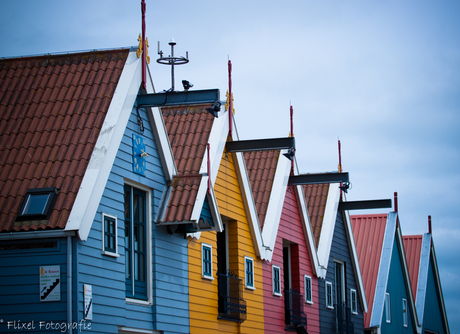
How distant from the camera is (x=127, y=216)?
13.5 m

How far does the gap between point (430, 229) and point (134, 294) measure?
27.3 meters

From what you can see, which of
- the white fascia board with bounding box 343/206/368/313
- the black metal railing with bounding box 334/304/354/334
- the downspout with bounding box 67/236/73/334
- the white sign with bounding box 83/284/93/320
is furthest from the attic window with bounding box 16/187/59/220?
the white fascia board with bounding box 343/206/368/313

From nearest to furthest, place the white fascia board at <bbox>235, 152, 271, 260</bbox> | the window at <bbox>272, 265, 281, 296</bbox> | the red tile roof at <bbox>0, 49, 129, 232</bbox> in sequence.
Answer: the red tile roof at <bbox>0, 49, 129, 232</bbox>
the white fascia board at <bbox>235, 152, 271, 260</bbox>
the window at <bbox>272, 265, 281, 296</bbox>

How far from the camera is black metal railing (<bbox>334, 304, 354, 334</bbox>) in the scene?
973 inches

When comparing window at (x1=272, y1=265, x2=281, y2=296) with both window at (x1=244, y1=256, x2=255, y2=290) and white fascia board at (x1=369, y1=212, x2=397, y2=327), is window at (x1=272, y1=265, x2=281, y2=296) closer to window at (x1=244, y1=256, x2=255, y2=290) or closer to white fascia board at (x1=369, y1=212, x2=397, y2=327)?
window at (x1=244, y1=256, x2=255, y2=290)

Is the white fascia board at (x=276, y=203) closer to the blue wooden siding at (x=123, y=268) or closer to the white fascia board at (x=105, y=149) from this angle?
the blue wooden siding at (x=123, y=268)

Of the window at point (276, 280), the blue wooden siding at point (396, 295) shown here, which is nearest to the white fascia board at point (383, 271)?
the blue wooden siding at point (396, 295)

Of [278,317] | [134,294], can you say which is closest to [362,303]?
[278,317]

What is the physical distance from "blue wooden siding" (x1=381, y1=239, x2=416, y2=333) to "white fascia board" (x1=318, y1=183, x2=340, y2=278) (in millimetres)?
7521

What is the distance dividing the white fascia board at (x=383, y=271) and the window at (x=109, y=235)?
1815 centimetres

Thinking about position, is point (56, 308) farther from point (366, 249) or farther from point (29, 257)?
point (366, 249)

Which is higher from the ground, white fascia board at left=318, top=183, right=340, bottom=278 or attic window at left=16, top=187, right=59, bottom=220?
white fascia board at left=318, top=183, right=340, bottom=278

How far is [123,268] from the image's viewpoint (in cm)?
1272

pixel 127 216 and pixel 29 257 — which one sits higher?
pixel 127 216
